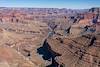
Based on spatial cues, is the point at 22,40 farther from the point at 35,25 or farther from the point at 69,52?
the point at 35,25

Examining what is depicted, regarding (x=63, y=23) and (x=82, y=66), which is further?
(x=63, y=23)

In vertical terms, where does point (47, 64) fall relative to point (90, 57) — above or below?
below

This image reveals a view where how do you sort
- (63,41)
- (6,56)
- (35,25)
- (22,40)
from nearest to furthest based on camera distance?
1. (6,56)
2. (63,41)
3. (22,40)
4. (35,25)

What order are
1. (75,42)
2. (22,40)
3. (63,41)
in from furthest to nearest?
(22,40) < (63,41) < (75,42)

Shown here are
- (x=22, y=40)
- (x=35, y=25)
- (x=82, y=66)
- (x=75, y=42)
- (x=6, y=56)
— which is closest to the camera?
(x=82, y=66)

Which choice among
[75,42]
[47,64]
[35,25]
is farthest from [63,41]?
[35,25]

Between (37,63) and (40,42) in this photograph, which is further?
(40,42)

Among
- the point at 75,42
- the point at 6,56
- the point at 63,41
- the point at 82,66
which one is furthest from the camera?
the point at 63,41

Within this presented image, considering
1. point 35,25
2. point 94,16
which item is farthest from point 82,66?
point 94,16

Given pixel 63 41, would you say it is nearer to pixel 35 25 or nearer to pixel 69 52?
pixel 69 52
